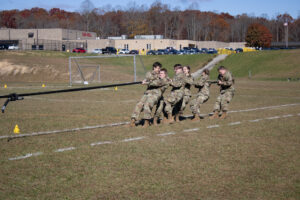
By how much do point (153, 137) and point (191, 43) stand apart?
10518 cm

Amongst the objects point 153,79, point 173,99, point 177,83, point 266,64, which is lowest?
point 173,99

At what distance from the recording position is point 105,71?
153 feet

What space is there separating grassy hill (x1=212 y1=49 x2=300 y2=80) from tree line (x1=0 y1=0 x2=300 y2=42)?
86857 mm

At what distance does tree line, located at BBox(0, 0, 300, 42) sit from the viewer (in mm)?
153875

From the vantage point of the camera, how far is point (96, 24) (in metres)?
155

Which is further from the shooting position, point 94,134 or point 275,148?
point 94,134

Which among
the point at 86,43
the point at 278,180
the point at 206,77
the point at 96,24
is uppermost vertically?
the point at 96,24

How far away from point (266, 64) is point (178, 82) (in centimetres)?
4520

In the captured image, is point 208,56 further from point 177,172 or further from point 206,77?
point 177,172

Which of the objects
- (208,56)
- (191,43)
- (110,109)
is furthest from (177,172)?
(191,43)

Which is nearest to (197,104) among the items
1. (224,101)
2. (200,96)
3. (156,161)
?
(200,96)

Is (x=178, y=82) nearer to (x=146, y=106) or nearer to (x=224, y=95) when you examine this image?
(x=146, y=106)

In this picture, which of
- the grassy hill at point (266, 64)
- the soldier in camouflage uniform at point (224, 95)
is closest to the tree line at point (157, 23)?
the grassy hill at point (266, 64)

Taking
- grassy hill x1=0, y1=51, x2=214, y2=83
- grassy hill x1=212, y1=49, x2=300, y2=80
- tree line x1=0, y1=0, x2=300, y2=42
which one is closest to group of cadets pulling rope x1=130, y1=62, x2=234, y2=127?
grassy hill x1=0, y1=51, x2=214, y2=83
